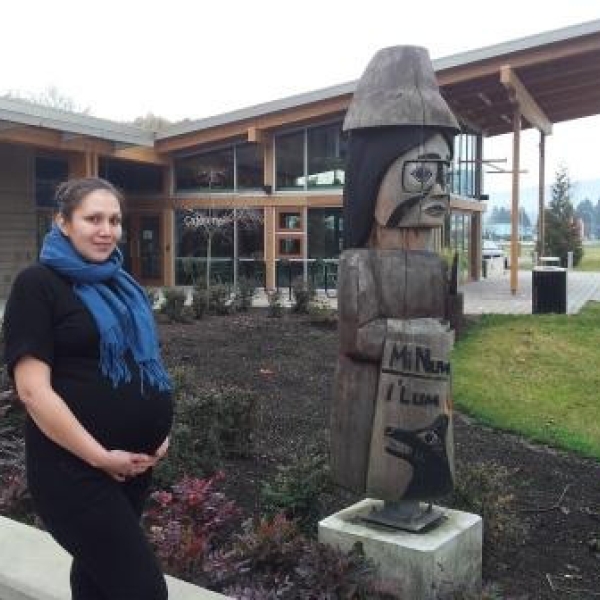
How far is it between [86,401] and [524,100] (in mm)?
19806

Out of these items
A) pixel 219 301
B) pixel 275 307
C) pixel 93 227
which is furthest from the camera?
pixel 219 301

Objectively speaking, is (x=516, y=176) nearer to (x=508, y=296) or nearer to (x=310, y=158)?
(x=508, y=296)

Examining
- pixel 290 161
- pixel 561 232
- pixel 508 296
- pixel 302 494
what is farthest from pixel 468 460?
pixel 561 232

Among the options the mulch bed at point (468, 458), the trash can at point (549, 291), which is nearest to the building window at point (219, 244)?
the trash can at point (549, 291)

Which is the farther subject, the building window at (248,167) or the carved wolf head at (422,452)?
the building window at (248,167)

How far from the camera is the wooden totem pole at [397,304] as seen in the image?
406 cm

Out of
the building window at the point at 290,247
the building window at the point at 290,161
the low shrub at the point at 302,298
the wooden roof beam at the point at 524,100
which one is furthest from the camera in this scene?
the building window at the point at 290,247

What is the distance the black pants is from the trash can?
1405cm

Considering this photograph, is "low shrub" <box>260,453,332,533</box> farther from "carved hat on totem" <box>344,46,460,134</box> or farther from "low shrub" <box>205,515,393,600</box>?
"carved hat on totem" <box>344,46,460,134</box>

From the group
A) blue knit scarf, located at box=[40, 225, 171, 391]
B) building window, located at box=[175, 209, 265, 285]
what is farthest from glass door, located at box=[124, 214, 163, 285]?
blue knit scarf, located at box=[40, 225, 171, 391]

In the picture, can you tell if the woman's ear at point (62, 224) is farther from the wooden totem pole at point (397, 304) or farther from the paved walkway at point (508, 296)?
the paved walkway at point (508, 296)

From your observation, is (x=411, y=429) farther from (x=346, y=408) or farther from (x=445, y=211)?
(x=445, y=211)

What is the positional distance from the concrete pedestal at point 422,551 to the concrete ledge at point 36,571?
0.78m

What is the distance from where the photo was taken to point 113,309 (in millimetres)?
2787
